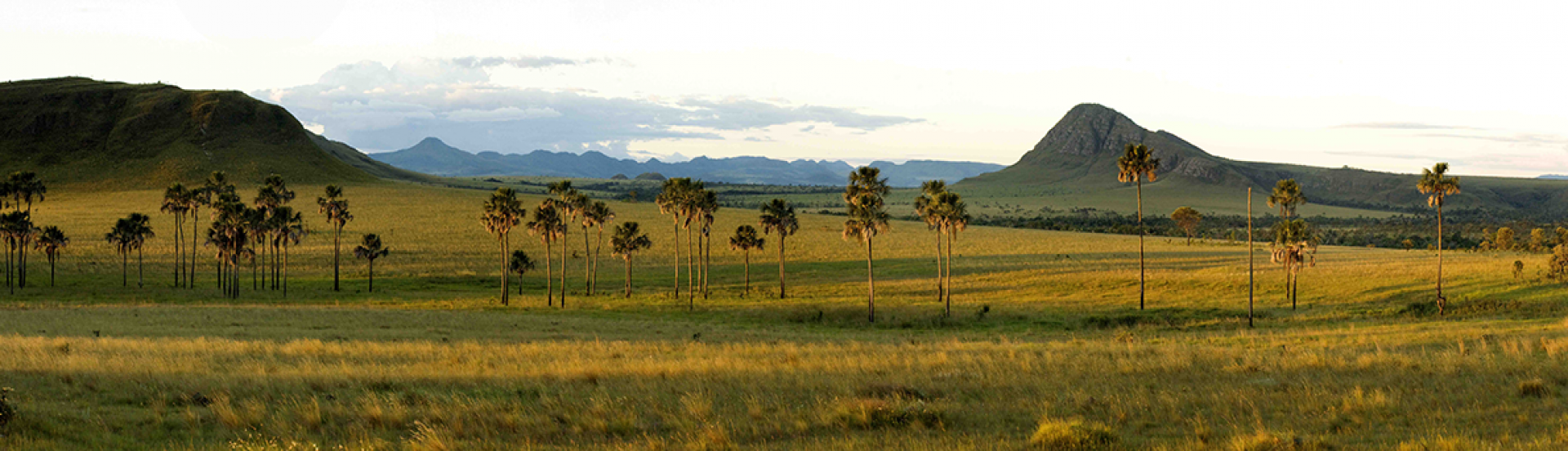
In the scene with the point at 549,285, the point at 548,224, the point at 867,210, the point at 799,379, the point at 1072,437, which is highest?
the point at 867,210

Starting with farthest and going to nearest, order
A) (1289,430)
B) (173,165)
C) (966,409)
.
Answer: (173,165) → (966,409) → (1289,430)

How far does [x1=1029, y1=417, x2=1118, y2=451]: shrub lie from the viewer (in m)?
10.1

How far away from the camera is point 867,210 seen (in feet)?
178

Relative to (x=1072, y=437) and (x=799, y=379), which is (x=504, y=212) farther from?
(x=1072, y=437)

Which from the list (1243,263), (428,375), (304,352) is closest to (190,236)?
(304,352)

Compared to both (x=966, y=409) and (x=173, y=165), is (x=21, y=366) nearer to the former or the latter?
(x=966, y=409)

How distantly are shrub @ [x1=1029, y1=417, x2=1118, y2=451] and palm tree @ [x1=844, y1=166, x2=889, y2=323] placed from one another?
38.7 meters

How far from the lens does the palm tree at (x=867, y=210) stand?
53.9m

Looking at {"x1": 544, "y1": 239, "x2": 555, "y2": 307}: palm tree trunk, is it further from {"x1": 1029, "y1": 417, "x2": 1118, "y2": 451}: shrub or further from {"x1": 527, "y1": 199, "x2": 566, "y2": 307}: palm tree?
{"x1": 1029, "y1": 417, "x2": 1118, "y2": 451}: shrub

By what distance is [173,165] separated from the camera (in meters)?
180

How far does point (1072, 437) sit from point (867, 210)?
44.3 meters

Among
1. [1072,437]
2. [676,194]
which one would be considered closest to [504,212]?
[676,194]

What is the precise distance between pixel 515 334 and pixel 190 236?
310ft

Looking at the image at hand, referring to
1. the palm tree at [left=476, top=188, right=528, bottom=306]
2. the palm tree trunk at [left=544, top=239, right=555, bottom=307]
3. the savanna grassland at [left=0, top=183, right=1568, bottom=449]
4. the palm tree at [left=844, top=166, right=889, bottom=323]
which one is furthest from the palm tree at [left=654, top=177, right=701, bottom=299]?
the savanna grassland at [left=0, top=183, right=1568, bottom=449]
